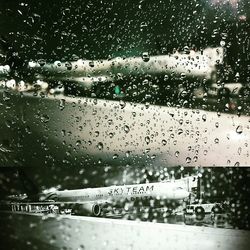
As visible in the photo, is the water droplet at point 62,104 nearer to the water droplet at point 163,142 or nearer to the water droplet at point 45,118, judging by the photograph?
the water droplet at point 45,118

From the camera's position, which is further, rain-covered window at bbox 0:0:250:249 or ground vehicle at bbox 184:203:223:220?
ground vehicle at bbox 184:203:223:220

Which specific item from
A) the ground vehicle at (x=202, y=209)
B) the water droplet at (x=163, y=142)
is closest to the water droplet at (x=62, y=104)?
the water droplet at (x=163, y=142)

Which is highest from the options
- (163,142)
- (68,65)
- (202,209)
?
(68,65)

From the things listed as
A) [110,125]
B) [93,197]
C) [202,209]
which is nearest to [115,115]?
[110,125]

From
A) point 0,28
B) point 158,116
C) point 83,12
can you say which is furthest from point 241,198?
point 0,28

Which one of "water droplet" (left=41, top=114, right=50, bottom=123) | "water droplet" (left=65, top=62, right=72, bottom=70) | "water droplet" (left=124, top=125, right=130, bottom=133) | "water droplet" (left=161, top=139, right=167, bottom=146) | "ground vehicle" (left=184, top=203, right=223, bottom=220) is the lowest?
"ground vehicle" (left=184, top=203, right=223, bottom=220)

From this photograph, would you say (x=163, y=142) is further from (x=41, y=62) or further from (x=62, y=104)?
(x=41, y=62)

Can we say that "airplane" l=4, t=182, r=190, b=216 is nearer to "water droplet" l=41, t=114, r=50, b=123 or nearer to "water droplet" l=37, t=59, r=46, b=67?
"water droplet" l=41, t=114, r=50, b=123

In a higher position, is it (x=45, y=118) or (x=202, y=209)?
(x=45, y=118)

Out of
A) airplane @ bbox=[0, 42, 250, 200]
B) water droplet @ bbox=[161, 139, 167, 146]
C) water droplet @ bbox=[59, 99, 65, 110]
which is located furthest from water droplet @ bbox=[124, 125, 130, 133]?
water droplet @ bbox=[59, 99, 65, 110]

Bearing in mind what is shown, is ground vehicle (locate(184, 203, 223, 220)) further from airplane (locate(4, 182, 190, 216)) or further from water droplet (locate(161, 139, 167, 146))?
water droplet (locate(161, 139, 167, 146))

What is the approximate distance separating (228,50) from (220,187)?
1.78ft

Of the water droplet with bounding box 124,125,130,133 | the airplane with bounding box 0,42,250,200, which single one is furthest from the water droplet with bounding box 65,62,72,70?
the water droplet with bounding box 124,125,130,133

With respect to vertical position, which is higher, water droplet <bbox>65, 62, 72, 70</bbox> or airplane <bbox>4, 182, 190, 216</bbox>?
water droplet <bbox>65, 62, 72, 70</bbox>
